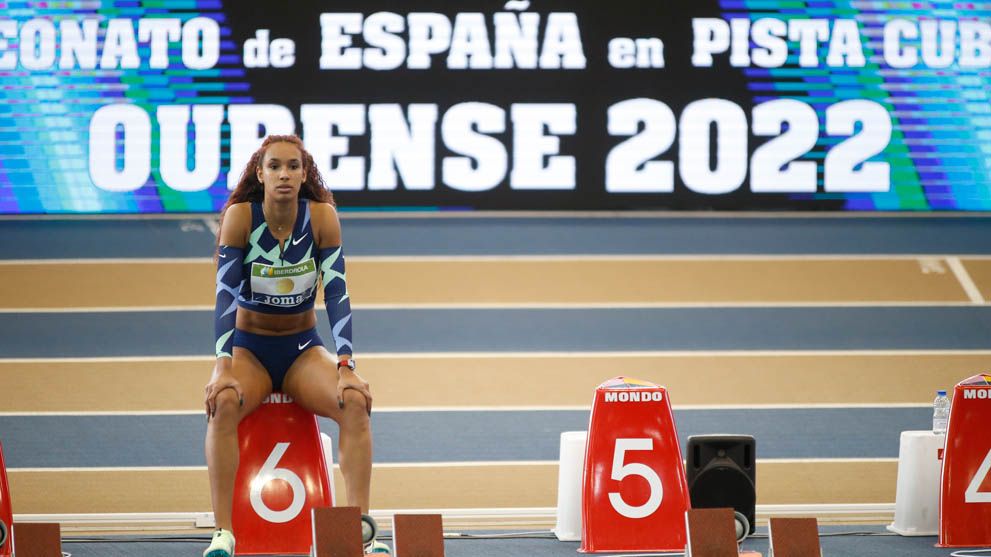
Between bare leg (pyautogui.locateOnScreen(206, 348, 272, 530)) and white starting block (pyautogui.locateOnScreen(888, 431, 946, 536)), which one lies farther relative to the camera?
Result: white starting block (pyautogui.locateOnScreen(888, 431, 946, 536))

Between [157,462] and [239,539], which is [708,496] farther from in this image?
[157,462]

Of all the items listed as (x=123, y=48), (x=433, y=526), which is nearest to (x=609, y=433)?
(x=433, y=526)

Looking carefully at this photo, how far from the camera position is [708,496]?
11.0ft

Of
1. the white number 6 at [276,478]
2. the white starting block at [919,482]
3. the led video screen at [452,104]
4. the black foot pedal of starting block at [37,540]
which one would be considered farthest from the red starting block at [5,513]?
the led video screen at [452,104]

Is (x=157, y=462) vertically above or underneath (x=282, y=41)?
underneath

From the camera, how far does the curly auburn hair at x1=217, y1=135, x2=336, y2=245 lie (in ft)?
10.6

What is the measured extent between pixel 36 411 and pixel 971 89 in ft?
16.4

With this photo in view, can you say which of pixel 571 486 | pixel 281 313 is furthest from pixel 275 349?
pixel 571 486

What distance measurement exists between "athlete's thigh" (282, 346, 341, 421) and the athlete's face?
45 cm

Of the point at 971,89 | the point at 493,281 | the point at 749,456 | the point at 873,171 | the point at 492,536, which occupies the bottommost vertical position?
the point at 492,536

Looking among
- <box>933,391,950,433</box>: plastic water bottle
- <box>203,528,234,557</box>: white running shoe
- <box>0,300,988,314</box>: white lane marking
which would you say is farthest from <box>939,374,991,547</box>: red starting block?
<box>0,300,988,314</box>: white lane marking

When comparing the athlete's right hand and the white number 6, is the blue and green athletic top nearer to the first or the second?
the athlete's right hand

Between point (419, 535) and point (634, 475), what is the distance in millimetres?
807

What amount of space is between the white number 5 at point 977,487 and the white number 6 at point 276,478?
1.85 meters
